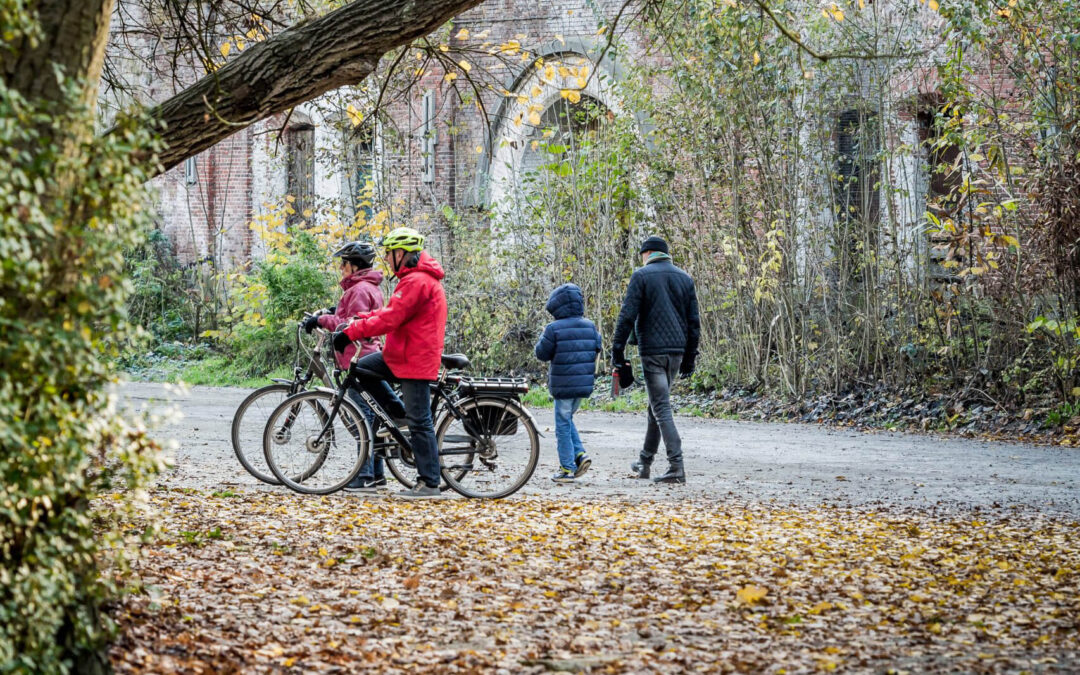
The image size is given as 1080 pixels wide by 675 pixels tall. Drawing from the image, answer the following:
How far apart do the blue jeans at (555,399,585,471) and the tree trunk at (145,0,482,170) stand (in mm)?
4406

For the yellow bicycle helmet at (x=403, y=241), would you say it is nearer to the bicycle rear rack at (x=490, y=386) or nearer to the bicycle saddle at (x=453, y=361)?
the bicycle saddle at (x=453, y=361)

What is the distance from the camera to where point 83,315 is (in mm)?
3707

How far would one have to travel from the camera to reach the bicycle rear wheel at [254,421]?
920 centimetres

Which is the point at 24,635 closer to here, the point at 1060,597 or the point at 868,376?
the point at 1060,597

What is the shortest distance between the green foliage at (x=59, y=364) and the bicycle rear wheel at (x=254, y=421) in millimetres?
5247

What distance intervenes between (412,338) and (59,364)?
5233mm

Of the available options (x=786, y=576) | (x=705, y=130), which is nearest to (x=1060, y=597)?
(x=786, y=576)

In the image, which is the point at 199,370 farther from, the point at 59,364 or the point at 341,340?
the point at 59,364

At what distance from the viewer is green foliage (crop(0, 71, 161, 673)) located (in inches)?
137

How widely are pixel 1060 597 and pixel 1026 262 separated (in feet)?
28.1

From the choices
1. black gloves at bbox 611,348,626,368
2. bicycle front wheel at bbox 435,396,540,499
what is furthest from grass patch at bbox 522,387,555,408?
bicycle front wheel at bbox 435,396,540,499

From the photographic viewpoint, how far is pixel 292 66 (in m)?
6.30

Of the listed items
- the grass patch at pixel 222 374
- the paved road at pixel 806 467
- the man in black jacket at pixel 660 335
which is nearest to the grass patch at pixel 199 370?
the grass patch at pixel 222 374

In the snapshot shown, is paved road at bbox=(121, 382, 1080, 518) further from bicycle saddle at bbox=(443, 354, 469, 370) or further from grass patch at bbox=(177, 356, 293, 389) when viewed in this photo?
grass patch at bbox=(177, 356, 293, 389)
